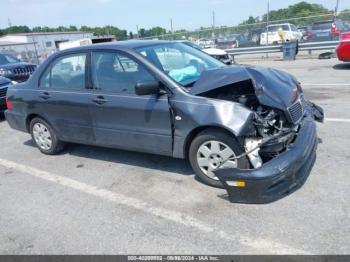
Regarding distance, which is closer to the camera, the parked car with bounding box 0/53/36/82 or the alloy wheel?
the alloy wheel

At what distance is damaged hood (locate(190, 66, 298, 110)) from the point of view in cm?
367

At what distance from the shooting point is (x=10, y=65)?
12.8 meters

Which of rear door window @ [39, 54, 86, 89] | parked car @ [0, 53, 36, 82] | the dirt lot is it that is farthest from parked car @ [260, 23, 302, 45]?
rear door window @ [39, 54, 86, 89]

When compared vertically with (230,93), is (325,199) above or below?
below

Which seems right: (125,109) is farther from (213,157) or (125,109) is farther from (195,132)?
(213,157)

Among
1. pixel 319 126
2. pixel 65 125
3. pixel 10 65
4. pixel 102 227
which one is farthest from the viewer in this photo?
pixel 10 65

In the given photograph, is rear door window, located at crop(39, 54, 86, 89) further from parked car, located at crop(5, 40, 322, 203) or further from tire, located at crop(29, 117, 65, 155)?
tire, located at crop(29, 117, 65, 155)

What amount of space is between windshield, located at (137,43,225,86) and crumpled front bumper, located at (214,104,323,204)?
135 cm

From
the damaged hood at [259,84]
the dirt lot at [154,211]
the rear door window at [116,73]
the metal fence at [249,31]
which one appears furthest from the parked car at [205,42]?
the damaged hood at [259,84]

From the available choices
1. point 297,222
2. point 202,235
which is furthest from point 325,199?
point 202,235

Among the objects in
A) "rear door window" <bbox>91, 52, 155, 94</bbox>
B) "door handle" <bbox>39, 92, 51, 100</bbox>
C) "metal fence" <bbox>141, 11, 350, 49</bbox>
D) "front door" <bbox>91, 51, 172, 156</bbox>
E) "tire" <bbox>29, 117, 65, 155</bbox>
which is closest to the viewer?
"front door" <bbox>91, 51, 172, 156</bbox>

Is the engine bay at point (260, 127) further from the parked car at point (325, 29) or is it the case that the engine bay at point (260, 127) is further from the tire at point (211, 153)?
the parked car at point (325, 29)

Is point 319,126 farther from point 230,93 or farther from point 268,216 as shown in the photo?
point 268,216

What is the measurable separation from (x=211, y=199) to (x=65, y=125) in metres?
2.60
